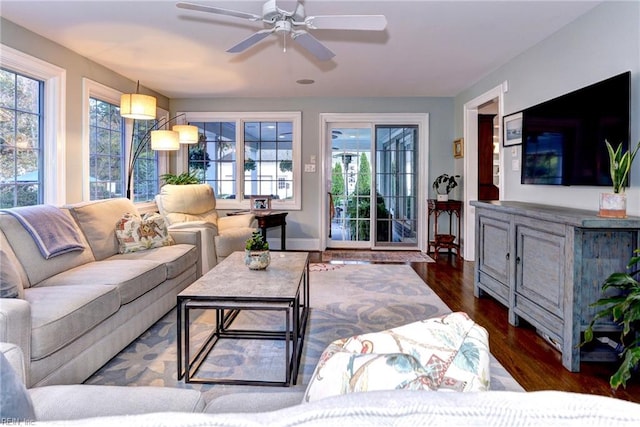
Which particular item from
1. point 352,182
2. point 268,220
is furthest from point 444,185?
point 268,220

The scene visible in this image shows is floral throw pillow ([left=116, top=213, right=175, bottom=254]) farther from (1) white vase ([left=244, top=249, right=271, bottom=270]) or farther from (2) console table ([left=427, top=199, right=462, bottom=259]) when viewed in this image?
(2) console table ([left=427, top=199, right=462, bottom=259])

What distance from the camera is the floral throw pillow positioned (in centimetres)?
340

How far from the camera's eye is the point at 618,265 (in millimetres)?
2324

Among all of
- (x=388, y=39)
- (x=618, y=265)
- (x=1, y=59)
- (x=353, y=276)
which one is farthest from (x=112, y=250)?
(x=618, y=265)

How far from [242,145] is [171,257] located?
3480mm

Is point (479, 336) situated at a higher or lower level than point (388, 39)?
lower

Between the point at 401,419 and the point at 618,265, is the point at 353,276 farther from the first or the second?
the point at 401,419

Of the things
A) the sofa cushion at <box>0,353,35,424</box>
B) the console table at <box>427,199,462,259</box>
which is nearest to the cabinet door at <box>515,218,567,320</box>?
the sofa cushion at <box>0,353,35,424</box>

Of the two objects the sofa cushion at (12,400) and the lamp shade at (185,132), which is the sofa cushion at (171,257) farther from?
the sofa cushion at (12,400)

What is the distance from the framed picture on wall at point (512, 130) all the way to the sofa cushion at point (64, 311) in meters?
3.79

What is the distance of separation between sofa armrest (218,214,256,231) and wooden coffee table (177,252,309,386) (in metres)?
1.94

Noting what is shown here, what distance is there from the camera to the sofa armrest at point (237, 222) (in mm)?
4832

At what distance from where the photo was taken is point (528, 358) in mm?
2518

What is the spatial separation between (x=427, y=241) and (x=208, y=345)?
430 centimetres
